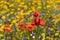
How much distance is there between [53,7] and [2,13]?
98cm

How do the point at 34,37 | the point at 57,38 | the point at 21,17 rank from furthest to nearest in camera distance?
the point at 21,17 < the point at 57,38 < the point at 34,37

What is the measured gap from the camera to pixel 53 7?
184 inches

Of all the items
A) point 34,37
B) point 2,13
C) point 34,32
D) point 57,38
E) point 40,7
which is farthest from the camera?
point 40,7

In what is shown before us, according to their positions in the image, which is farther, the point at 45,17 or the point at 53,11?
the point at 53,11

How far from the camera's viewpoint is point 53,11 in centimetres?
446

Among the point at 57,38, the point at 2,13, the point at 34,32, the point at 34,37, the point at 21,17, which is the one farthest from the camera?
the point at 2,13

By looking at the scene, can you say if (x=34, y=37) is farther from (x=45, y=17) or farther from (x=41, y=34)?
(x=45, y=17)

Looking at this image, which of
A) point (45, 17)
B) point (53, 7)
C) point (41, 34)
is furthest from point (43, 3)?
point (41, 34)

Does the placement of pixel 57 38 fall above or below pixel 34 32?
below

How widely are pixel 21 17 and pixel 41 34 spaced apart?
66cm

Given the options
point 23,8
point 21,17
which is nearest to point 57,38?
point 21,17

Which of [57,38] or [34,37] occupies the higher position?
[34,37]

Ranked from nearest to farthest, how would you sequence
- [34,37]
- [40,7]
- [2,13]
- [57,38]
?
[34,37], [57,38], [2,13], [40,7]

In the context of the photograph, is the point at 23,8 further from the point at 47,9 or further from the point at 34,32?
the point at 34,32
